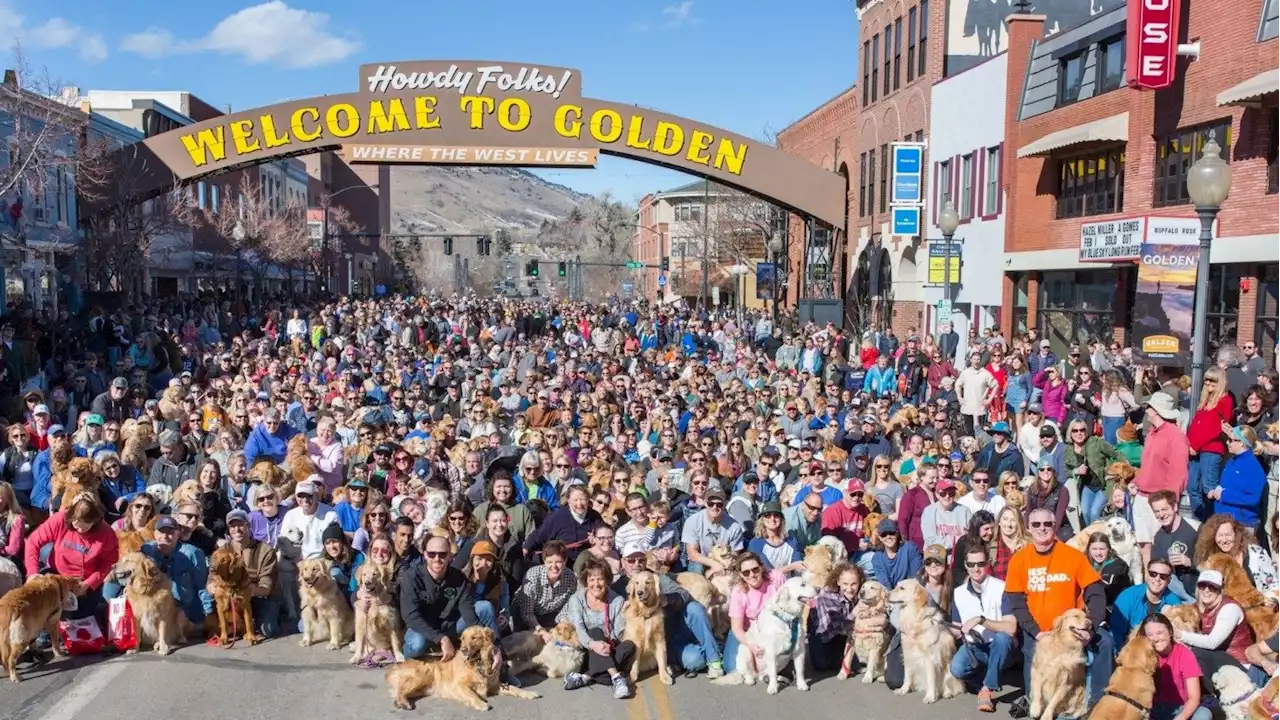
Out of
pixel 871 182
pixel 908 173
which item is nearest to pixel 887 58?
pixel 871 182

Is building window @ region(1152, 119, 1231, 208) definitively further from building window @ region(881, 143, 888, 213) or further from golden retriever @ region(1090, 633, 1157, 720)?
golden retriever @ region(1090, 633, 1157, 720)

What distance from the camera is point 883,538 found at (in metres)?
8.48

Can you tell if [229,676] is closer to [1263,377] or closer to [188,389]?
[188,389]

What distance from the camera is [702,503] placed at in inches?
391

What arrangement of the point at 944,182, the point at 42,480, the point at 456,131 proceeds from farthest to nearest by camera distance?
the point at 944,182 → the point at 456,131 → the point at 42,480

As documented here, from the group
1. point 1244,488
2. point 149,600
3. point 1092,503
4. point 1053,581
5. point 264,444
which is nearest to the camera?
point 1053,581

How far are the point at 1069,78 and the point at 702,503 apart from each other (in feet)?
53.6

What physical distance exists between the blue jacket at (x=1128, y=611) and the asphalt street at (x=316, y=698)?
958mm

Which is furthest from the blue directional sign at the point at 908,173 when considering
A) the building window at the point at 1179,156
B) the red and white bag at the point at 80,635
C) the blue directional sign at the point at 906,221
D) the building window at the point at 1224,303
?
the red and white bag at the point at 80,635

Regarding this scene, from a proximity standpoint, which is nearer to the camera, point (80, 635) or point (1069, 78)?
point (80, 635)

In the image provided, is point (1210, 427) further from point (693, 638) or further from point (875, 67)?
point (875, 67)

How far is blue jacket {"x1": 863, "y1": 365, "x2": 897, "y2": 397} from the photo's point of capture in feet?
57.0

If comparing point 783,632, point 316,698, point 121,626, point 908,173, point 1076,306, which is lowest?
point 316,698

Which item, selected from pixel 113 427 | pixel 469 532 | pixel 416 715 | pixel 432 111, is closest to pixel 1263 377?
pixel 469 532
